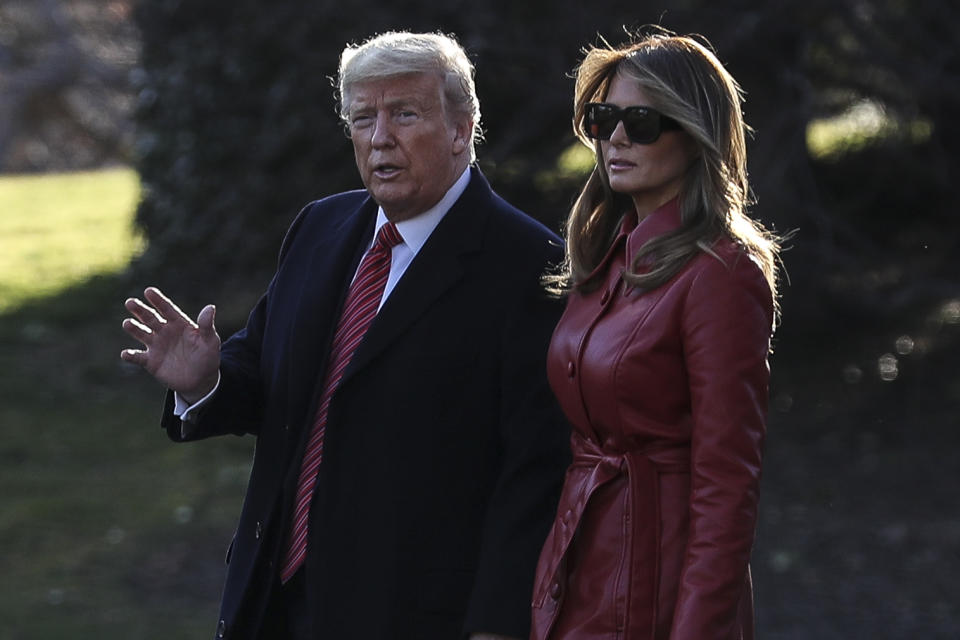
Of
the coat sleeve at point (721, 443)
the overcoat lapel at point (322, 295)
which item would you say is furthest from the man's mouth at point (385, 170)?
the coat sleeve at point (721, 443)

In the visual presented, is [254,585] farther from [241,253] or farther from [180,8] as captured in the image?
[180,8]

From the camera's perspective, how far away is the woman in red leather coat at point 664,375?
263 centimetres

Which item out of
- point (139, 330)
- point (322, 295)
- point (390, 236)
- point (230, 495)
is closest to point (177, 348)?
point (139, 330)

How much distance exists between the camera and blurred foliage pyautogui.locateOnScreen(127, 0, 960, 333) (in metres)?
7.82

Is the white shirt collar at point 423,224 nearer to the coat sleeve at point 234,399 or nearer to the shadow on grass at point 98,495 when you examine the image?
the coat sleeve at point 234,399

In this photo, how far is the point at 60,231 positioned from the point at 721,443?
1143 centimetres

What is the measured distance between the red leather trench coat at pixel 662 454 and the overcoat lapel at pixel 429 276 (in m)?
0.42

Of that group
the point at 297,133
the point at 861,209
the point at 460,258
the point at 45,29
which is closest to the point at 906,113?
the point at 861,209

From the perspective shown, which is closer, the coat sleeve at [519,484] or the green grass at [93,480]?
the coat sleeve at [519,484]

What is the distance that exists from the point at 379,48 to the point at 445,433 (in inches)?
33.2

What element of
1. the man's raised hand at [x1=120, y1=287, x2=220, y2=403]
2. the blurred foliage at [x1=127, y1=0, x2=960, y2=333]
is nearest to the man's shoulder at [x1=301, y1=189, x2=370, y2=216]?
the man's raised hand at [x1=120, y1=287, x2=220, y2=403]

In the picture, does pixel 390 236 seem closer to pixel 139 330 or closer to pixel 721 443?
pixel 139 330

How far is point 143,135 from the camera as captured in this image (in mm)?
10055

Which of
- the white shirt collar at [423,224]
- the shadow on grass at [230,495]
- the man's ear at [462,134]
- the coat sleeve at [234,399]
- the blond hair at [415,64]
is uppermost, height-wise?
the blond hair at [415,64]
